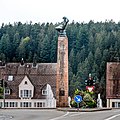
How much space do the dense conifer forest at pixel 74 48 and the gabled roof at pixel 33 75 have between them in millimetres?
39416

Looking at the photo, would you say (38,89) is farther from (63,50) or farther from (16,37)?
(16,37)

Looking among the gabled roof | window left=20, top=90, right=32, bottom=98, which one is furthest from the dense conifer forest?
window left=20, top=90, right=32, bottom=98

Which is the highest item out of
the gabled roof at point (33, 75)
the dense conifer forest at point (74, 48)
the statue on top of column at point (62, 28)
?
the dense conifer forest at point (74, 48)

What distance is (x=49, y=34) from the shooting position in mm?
181500

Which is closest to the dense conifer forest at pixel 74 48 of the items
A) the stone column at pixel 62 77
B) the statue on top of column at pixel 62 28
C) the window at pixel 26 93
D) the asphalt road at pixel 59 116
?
the window at pixel 26 93

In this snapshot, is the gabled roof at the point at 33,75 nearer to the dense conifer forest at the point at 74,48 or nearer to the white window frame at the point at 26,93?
the white window frame at the point at 26,93

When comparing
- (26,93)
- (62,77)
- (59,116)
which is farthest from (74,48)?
(59,116)

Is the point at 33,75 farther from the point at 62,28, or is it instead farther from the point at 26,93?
the point at 62,28

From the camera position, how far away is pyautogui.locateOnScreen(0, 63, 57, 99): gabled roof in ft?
255

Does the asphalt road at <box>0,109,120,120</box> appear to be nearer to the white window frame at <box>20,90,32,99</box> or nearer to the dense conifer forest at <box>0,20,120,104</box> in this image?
the white window frame at <box>20,90,32,99</box>

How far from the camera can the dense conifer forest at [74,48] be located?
134 m

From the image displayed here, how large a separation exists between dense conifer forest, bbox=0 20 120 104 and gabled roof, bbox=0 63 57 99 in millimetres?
39416

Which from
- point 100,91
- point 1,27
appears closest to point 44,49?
point 1,27

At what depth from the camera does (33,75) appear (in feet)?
261
